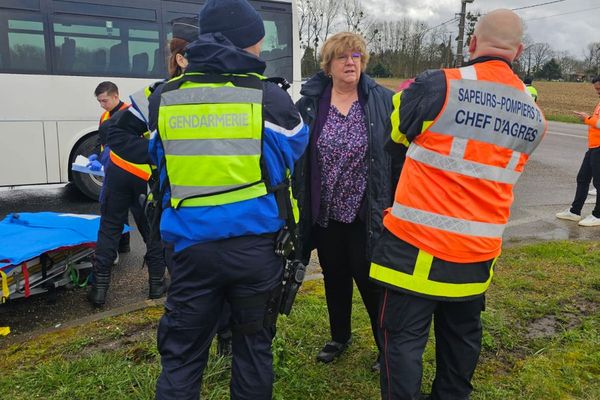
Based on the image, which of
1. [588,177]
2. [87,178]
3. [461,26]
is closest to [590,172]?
[588,177]

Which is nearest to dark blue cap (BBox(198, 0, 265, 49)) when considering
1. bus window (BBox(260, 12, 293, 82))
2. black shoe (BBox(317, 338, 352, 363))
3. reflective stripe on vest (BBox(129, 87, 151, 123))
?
reflective stripe on vest (BBox(129, 87, 151, 123))

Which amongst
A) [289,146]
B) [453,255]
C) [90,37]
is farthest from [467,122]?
[90,37]

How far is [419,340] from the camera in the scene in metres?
2.19

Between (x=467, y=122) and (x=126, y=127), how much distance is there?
6.75ft

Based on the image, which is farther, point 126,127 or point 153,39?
point 153,39

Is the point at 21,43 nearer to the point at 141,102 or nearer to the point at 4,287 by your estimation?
the point at 4,287

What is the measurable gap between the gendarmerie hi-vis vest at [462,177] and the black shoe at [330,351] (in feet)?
3.47

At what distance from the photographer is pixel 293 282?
2291 mm

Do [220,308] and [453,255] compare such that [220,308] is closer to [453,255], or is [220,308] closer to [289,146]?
[289,146]

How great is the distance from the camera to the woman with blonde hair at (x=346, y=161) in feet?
8.73

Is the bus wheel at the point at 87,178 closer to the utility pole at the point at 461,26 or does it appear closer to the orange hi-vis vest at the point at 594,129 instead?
the orange hi-vis vest at the point at 594,129

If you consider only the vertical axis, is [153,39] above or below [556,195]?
above

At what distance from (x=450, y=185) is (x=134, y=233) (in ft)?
15.6

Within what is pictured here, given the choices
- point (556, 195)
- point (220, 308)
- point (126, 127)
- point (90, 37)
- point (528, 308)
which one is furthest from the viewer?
point (556, 195)
